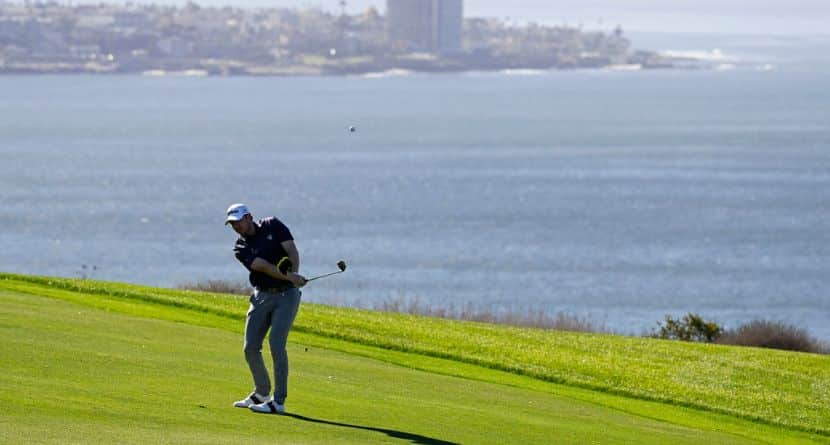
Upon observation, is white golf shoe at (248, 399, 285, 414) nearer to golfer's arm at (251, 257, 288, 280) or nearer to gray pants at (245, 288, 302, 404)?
gray pants at (245, 288, 302, 404)

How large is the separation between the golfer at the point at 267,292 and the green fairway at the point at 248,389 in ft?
0.95

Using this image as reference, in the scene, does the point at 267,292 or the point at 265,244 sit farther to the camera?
the point at 267,292

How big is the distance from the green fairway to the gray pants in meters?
0.33

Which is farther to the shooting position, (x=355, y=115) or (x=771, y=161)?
(x=355, y=115)

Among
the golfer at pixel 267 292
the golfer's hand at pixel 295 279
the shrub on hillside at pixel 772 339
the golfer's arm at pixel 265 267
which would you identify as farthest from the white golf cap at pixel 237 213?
the shrub on hillside at pixel 772 339

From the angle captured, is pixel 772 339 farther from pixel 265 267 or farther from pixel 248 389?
pixel 265 267

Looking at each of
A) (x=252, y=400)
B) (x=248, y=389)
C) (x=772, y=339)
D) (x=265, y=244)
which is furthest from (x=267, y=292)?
(x=772, y=339)

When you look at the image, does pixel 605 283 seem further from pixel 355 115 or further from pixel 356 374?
pixel 355 115

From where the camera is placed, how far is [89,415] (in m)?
11.8

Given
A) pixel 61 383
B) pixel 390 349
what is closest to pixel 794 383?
pixel 390 349

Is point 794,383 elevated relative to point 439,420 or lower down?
lower down

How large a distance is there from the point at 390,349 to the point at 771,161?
4477 inches

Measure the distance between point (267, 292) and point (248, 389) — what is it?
158cm

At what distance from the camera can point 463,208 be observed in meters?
96.9
